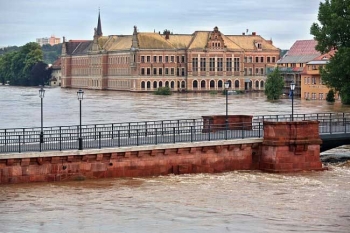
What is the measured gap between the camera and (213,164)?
4256cm

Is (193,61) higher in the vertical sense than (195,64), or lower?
higher

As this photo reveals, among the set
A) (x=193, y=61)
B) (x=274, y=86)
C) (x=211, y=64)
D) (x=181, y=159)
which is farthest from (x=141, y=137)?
(x=211, y=64)

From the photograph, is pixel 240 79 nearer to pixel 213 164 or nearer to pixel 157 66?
pixel 157 66

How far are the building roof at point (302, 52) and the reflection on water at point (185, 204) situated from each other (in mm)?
104302

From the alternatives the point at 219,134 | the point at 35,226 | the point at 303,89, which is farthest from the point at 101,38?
the point at 35,226

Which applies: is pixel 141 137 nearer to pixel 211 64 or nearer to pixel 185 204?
pixel 185 204

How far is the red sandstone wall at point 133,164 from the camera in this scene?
38125 mm

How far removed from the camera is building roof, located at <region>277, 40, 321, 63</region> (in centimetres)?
14550

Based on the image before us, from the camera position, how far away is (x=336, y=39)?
73.9 m

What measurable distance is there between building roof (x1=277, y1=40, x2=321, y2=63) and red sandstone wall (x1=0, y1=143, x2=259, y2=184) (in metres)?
→ 102

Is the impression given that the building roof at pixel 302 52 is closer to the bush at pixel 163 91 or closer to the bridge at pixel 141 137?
the bush at pixel 163 91

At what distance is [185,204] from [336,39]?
41.5 meters

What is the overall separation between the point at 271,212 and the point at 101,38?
543ft

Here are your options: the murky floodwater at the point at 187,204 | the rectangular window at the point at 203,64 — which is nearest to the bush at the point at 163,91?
the rectangular window at the point at 203,64
